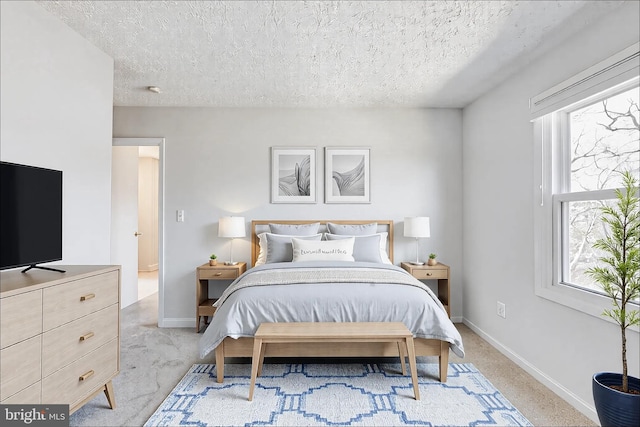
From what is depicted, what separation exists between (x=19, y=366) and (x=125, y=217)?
368 centimetres

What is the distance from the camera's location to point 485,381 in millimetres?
2559

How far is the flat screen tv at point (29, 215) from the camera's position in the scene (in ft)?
5.42

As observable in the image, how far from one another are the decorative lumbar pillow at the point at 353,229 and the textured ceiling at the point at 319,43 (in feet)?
4.70

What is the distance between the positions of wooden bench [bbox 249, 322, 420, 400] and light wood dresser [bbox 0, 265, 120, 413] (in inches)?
35.3

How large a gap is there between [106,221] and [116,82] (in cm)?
149

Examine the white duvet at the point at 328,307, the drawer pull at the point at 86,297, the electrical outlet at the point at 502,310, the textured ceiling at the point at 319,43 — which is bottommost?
the electrical outlet at the point at 502,310

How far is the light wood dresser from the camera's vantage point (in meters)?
1.46

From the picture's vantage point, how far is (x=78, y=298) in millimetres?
1831

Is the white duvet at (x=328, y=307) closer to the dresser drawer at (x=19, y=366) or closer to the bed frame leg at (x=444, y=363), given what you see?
the bed frame leg at (x=444, y=363)

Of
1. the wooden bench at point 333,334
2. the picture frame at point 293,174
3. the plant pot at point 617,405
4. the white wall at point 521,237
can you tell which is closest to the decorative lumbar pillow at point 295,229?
the picture frame at point 293,174

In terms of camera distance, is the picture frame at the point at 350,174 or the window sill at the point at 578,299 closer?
the window sill at the point at 578,299

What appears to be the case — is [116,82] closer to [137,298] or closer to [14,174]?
[14,174]

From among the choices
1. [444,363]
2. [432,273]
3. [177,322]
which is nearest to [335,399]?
[444,363]

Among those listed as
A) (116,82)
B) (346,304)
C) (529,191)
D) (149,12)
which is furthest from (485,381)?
(116,82)
